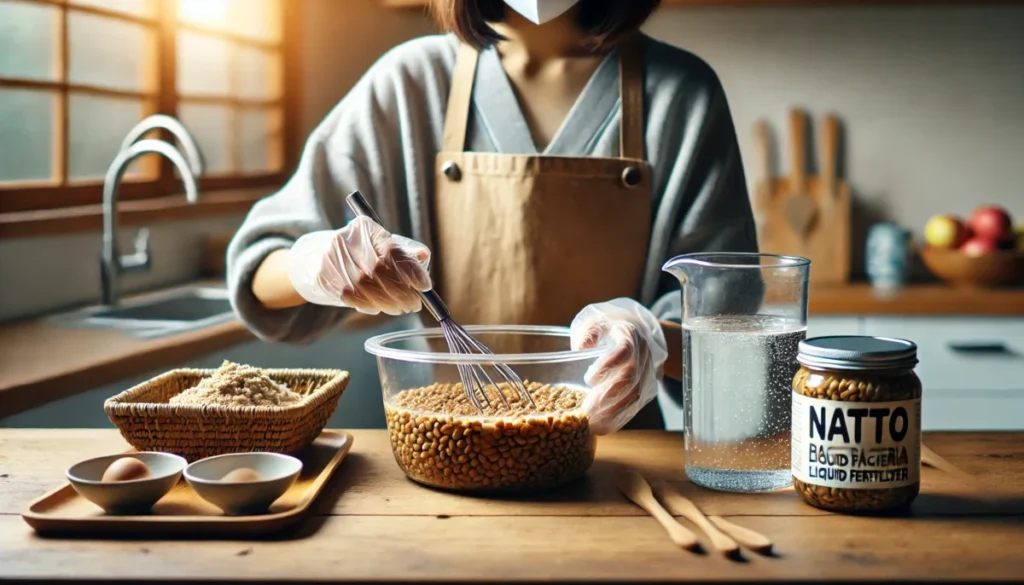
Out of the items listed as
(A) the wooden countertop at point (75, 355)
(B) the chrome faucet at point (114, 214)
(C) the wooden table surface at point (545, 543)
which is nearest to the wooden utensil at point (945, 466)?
(C) the wooden table surface at point (545, 543)

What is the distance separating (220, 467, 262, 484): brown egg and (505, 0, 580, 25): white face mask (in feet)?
2.44

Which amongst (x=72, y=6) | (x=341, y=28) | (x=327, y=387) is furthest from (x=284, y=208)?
(x=341, y=28)

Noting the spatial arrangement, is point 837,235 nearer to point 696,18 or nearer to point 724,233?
point 696,18

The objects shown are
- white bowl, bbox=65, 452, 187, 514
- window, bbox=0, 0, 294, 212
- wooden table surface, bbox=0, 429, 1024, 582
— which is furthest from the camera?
window, bbox=0, 0, 294, 212

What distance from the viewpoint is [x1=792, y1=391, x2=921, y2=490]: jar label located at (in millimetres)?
886

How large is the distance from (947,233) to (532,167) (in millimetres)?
1758

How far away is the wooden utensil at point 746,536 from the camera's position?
2.77 feet

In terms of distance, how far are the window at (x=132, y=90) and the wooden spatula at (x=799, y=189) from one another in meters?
1.50

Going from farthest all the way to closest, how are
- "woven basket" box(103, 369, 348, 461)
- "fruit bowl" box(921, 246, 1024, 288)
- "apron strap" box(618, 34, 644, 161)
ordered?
"fruit bowl" box(921, 246, 1024, 288) → "apron strap" box(618, 34, 644, 161) → "woven basket" box(103, 369, 348, 461)

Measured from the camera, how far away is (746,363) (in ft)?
3.29

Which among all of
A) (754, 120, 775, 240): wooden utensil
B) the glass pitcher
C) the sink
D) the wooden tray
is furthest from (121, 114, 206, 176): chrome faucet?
(754, 120, 775, 240): wooden utensil

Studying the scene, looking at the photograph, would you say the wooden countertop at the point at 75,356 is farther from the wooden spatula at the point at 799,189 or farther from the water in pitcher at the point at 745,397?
the wooden spatula at the point at 799,189

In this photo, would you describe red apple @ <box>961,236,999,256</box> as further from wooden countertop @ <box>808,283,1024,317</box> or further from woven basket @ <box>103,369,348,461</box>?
woven basket @ <box>103,369,348,461</box>

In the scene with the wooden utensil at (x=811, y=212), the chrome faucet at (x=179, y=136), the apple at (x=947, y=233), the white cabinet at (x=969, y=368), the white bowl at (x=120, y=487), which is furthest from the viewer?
the wooden utensil at (x=811, y=212)
